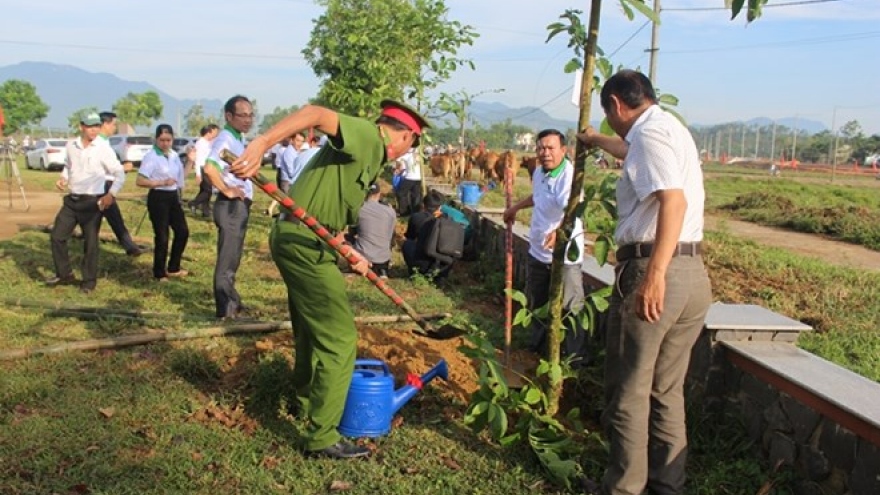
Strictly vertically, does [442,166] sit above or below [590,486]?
above

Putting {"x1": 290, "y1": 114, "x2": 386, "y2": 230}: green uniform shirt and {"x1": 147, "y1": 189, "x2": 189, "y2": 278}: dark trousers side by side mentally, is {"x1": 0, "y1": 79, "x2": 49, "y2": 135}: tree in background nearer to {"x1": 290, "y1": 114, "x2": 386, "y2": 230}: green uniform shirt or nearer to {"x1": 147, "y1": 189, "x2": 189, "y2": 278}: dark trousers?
{"x1": 147, "y1": 189, "x2": 189, "y2": 278}: dark trousers

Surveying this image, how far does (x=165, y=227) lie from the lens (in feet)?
26.1

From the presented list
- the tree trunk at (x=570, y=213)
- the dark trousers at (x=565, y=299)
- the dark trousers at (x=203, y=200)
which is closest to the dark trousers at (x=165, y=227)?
the dark trousers at (x=565, y=299)

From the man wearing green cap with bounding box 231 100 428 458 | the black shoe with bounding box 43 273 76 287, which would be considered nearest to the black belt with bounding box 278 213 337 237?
the man wearing green cap with bounding box 231 100 428 458

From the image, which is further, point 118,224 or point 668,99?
point 118,224

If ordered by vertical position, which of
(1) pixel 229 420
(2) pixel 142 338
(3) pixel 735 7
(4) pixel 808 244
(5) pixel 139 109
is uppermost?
(5) pixel 139 109

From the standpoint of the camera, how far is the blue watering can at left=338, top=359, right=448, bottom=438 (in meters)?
3.74

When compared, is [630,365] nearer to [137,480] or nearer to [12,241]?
[137,480]

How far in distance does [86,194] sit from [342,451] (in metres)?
4.99

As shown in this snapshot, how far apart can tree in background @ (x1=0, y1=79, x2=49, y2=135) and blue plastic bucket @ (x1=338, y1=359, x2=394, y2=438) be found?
70889 mm

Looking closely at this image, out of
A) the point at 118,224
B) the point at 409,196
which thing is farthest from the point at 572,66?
the point at 409,196

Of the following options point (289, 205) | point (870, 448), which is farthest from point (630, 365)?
point (289, 205)

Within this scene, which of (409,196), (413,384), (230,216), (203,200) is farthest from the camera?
(409,196)

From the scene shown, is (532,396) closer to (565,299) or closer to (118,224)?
(565,299)
